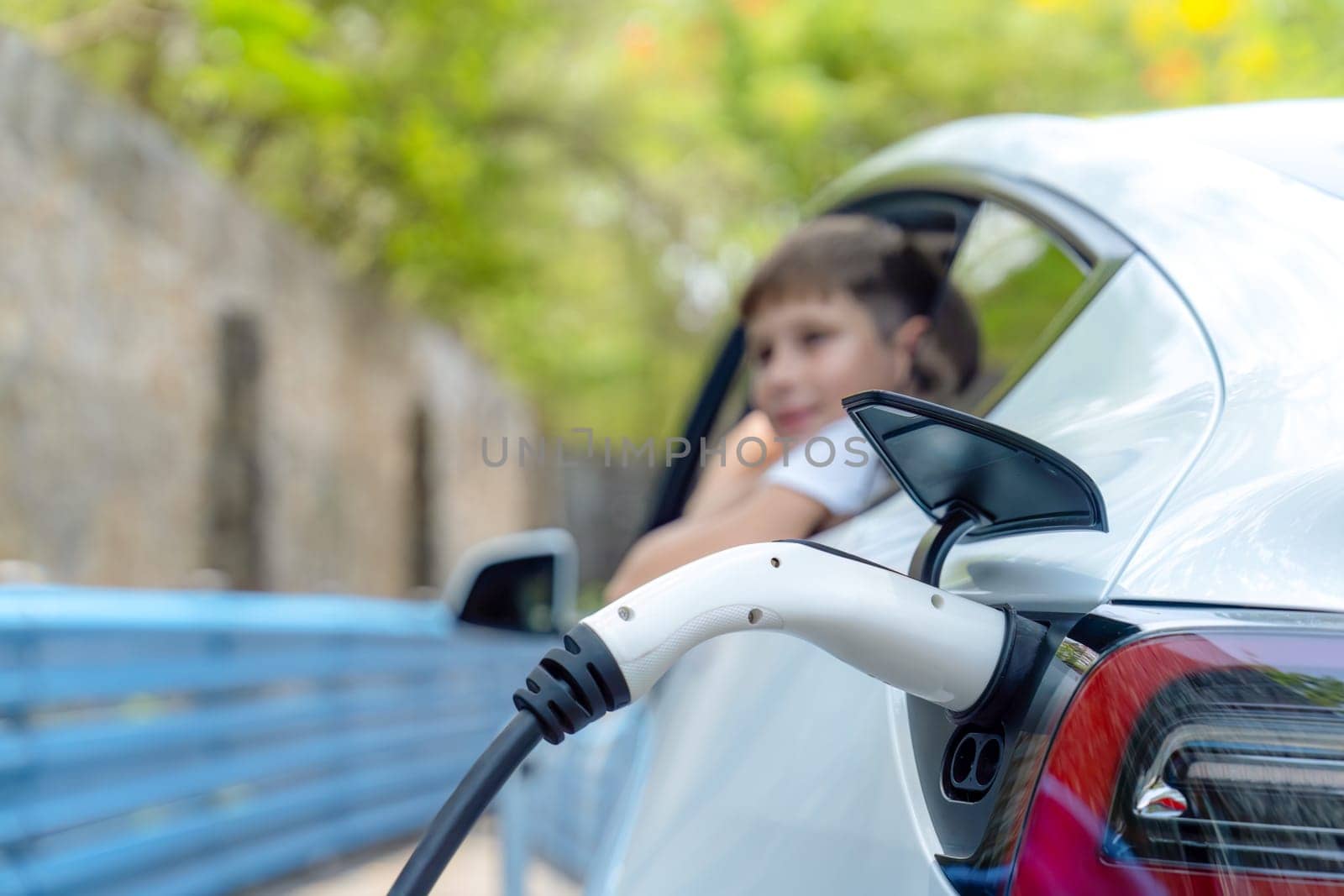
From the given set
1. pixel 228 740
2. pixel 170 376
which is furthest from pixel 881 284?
pixel 170 376

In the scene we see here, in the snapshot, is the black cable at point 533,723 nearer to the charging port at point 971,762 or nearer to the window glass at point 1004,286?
the charging port at point 971,762

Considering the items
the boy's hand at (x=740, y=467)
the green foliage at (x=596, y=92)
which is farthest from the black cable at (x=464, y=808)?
the green foliage at (x=596, y=92)

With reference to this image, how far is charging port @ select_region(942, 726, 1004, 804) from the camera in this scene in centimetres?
90

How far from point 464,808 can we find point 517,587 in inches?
53.5

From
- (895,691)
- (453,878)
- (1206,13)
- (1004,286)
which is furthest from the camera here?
(1206,13)

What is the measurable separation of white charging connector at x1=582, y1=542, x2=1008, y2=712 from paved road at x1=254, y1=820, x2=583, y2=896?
317cm

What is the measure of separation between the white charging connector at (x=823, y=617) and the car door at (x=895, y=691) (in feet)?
0.25

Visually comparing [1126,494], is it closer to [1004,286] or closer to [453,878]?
[1004,286]

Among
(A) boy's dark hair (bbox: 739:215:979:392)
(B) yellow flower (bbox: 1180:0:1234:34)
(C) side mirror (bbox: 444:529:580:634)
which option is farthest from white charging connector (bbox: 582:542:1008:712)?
(B) yellow flower (bbox: 1180:0:1234:34)

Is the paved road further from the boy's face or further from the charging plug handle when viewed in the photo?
the charging plug handle

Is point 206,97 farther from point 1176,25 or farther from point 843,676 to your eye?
point 843,676

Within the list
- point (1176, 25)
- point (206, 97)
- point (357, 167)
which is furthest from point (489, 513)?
point (1176, 25)

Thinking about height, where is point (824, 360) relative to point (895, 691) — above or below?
above

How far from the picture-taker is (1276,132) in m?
1.32
